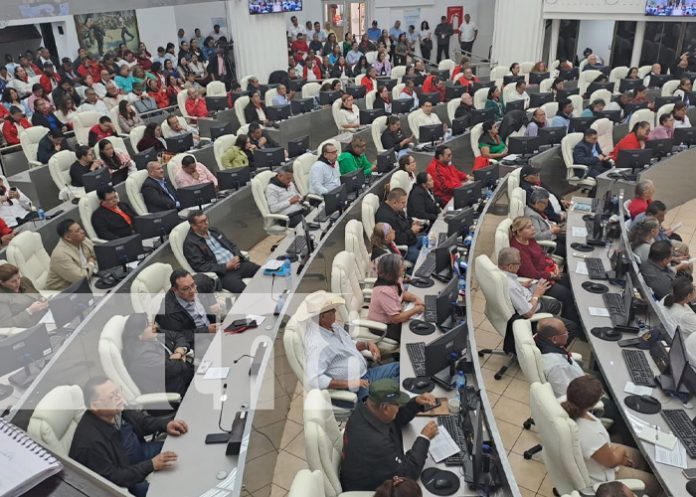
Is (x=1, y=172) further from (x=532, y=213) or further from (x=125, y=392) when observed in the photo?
(x=532, y=213)

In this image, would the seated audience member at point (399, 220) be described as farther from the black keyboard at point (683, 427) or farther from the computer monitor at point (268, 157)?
the black keyboard at point (683, 427)

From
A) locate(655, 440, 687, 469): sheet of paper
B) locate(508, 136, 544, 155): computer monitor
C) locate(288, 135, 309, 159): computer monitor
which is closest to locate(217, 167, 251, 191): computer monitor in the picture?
locate(288, 135, 309, 159): computer monitor

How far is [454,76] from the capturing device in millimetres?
14242

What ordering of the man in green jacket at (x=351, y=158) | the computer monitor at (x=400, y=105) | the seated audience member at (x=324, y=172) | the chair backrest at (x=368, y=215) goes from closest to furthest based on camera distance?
the chair backrest at (x=368, y=215) → the seated audience member at (x=324, y=172) → the man in green jacket at (x=351, y=158) → the computer monitor at (x=400, y=105)

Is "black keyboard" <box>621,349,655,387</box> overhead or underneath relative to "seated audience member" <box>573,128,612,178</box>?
underneath

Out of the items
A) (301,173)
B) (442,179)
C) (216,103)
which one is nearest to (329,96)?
(216,103)

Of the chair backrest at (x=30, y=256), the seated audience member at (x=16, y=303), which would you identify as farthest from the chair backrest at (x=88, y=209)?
the seated audience member at (x=16, y=303)

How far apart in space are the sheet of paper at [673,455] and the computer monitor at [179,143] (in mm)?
6911

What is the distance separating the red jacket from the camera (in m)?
7.70

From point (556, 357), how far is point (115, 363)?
3.03m

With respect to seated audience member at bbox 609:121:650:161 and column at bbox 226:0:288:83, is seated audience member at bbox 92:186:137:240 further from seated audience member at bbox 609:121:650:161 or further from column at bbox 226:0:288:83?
column at bbox 226:0:288:83

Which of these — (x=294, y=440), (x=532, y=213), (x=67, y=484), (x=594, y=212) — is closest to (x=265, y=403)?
(x=294, y=440)

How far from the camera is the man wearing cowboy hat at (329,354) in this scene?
4.08m

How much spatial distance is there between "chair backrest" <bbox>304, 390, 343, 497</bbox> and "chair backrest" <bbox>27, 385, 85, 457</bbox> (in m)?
1.29
